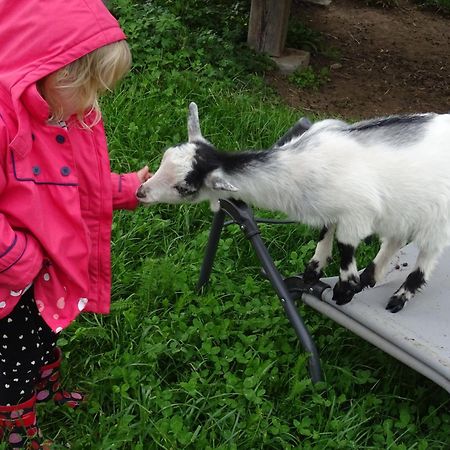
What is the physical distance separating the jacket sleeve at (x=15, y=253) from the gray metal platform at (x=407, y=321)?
1.11 metres

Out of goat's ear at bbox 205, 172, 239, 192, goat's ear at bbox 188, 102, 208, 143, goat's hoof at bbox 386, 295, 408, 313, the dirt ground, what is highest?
goat's ear at bbox 188, 102, 208, 143

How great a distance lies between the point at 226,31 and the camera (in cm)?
557

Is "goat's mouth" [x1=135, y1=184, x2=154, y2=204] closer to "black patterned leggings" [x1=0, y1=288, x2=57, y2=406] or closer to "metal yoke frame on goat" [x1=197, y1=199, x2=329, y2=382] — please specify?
"metal yoke frame on goat" [x1=197, y1=199, x2=329, y2=382]

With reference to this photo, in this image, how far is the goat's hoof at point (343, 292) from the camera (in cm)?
239

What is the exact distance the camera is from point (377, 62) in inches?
248

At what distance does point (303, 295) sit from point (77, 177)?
1.03 meters

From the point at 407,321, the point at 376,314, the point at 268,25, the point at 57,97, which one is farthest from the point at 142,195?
the point at 268,25

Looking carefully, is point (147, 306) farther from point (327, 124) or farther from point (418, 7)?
point (418, 7)

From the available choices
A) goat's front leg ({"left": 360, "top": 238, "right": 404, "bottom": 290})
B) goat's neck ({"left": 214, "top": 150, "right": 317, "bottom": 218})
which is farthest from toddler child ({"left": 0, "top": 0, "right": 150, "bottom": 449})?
goat's front leg ({"left": 360, "top": 238, "right": 404, "bottom": 290})

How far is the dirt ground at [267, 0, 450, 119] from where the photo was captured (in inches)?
214

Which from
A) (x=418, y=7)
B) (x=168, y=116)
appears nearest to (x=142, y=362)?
(x=168, y=116)

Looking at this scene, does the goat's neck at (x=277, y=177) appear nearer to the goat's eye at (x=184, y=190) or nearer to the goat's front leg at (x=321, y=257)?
the goat's eye at (x=184, y=190)

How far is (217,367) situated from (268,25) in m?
3.64

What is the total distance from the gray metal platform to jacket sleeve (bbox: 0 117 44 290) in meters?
1.11
